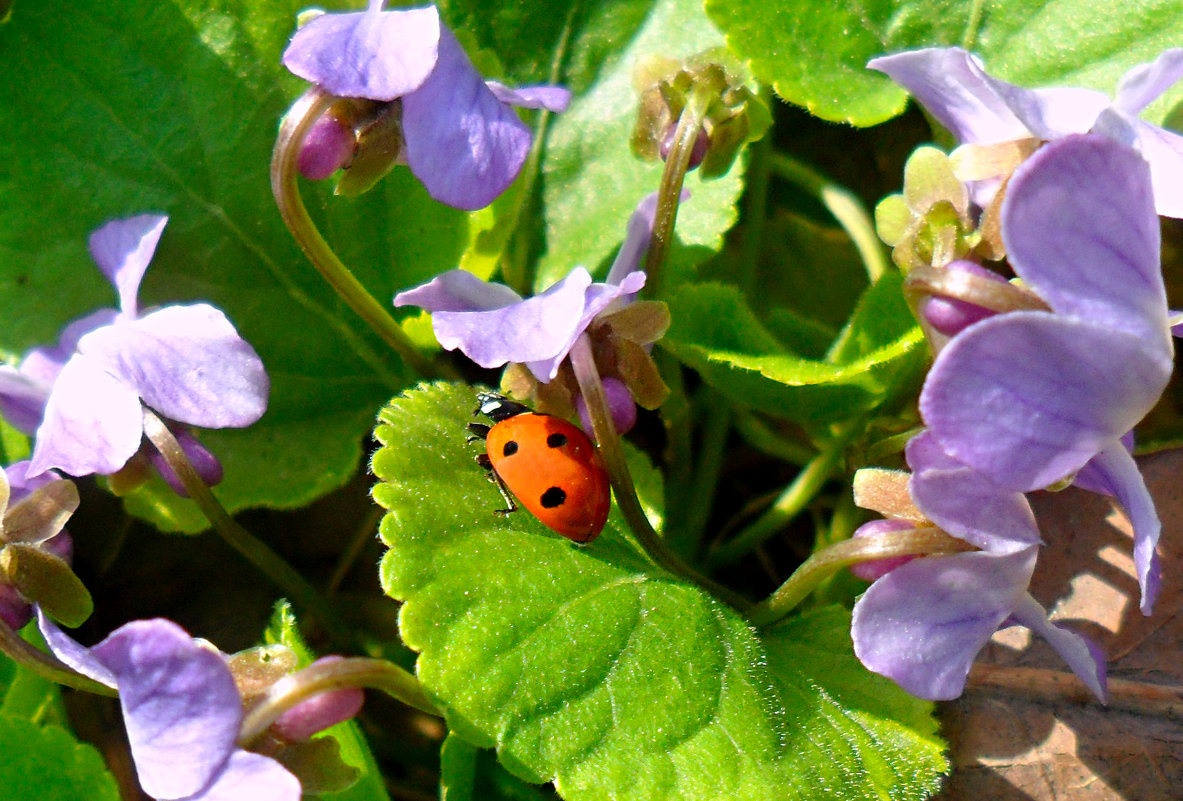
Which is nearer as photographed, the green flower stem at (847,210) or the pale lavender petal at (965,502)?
the pale lavender petal at (965,502)

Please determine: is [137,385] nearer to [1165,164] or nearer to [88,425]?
[88,425]

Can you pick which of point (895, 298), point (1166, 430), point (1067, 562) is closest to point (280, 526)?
point (895, 298)

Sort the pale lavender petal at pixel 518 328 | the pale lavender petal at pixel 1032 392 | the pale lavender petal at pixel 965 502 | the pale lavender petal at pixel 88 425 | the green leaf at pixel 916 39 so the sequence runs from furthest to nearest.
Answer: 1. the green leaf at pixel 916 39
2. the pale lavender petal at pixel 88 425
3. the pale lavender petal at pixel 518 328
4. the pale lavender petal at pixel 965 502
5. the pale lavender petal at pixel 1032 392

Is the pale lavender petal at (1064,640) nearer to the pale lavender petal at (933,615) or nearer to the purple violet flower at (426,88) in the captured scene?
the pale lavender petal at (933,615)

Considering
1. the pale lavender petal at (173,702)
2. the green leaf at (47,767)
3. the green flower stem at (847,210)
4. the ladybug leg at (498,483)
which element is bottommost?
the green leaf at (47,767)

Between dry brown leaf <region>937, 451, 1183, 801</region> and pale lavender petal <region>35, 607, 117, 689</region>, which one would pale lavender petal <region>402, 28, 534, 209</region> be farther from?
dry brown leaf <region>937, 451, 1183, 801</region>

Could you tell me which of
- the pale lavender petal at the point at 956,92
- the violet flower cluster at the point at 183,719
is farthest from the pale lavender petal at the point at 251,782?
the pale lavender petal at the point at 956,92

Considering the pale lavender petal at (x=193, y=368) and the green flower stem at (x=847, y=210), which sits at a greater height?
the pale lavender petal at (x=193, y=368)
